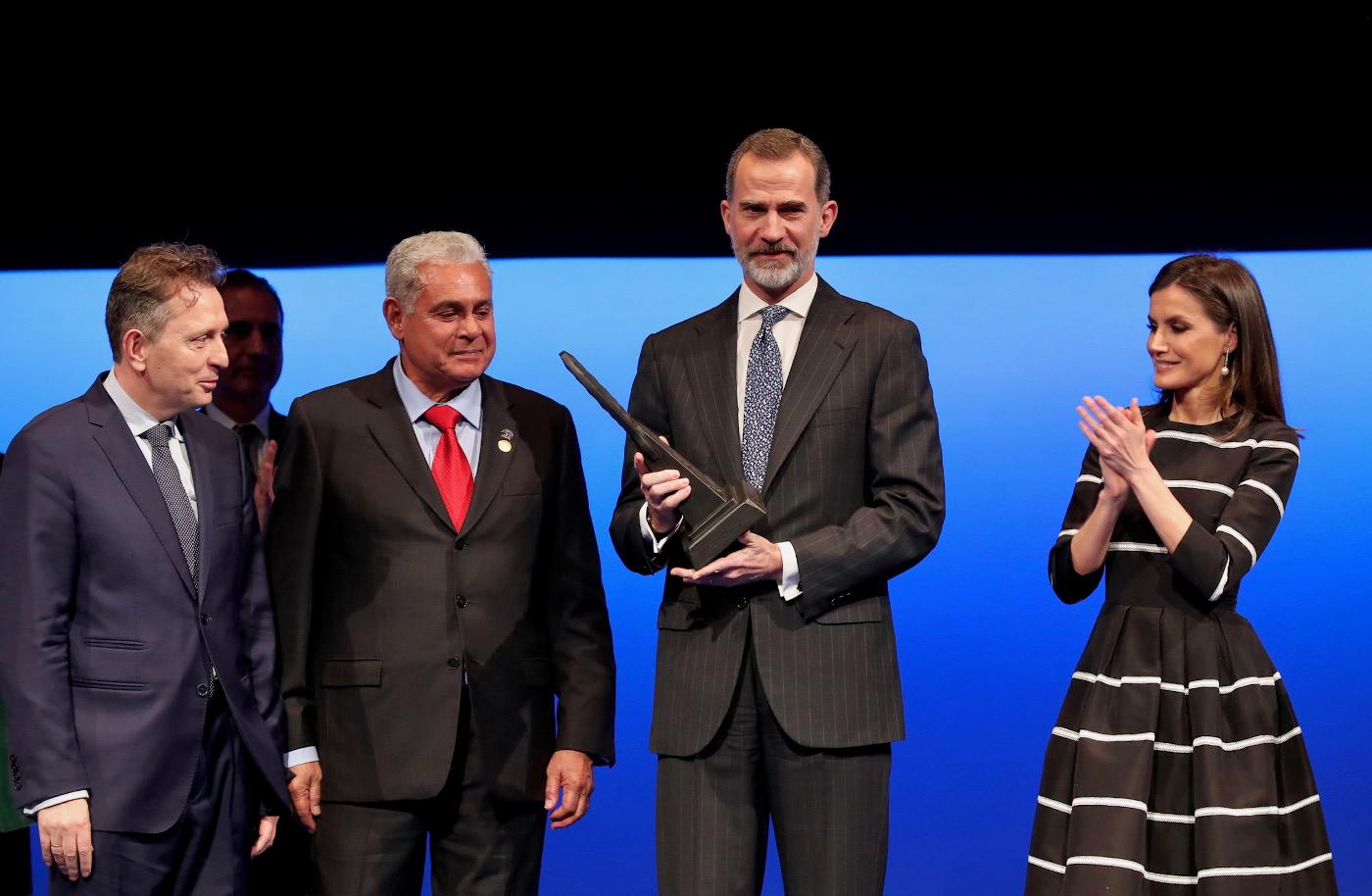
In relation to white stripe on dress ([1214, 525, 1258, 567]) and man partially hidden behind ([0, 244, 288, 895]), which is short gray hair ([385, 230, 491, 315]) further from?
white stripe on dress ([1214, 525, 1258, 567])

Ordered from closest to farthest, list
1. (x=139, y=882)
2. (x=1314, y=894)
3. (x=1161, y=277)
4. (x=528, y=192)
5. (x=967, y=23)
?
(x=139, y=882) < (x=1314, y=894) < (x=1161, y=277) < (x=967, y=23) < (x=528, y=192)

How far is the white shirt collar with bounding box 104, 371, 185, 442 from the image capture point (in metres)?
2.56

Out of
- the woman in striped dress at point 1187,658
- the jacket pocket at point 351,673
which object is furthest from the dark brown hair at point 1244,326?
the jacket pocket at point 351,673

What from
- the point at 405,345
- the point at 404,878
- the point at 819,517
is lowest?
the point at 404,878

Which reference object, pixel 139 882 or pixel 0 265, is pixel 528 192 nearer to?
pixel 0 265

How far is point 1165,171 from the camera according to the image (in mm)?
4090

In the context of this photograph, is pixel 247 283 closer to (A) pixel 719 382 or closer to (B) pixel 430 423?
(B) pixel 430 423

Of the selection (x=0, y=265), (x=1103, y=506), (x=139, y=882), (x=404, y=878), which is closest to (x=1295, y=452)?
(x=1103, y=506)

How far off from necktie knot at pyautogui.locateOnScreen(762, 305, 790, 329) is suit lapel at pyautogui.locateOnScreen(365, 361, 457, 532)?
691 millimetres

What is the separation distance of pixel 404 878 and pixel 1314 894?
1.64 metres

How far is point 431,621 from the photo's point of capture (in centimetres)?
274

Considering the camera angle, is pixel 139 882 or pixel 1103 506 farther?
pixel 1103 506

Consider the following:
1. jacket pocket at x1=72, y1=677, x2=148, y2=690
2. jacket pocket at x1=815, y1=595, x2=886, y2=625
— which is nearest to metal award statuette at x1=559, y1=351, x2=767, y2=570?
jacket pocket at x1=815, y1=595, x2=886, y2=625

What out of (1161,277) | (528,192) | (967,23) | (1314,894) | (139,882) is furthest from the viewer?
(528,192)
